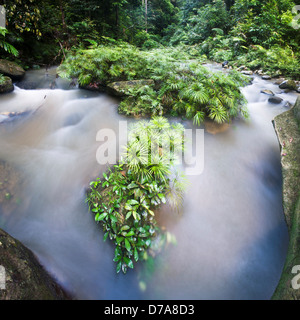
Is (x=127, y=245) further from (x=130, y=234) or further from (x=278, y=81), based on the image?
(x=278, y=81)

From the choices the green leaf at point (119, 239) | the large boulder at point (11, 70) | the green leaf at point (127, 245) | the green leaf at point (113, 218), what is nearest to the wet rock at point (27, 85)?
the large boulder at point (11, 70)

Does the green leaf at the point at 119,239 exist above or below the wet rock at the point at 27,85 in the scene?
above

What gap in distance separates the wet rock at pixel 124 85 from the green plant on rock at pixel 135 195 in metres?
2.41

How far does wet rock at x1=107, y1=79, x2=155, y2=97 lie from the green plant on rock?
2.41 metres

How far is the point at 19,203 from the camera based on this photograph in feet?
9.81

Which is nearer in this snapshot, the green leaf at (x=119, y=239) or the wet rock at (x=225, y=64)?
the green leaf at (x=119, y=239)

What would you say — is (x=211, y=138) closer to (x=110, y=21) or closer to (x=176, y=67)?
(x=176, y=67)

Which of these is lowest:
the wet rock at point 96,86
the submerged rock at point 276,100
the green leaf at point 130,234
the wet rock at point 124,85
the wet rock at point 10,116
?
the wet rock at point 10,116

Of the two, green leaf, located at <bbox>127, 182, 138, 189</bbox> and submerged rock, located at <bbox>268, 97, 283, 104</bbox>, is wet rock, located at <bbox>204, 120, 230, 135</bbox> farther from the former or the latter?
green leaf, located at <bbox>127, 182, 138, 189</bbox>

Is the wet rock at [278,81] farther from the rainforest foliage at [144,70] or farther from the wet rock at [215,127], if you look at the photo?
the wet rock at [215,127]

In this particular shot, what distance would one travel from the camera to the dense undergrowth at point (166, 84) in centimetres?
444

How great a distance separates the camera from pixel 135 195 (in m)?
2.68

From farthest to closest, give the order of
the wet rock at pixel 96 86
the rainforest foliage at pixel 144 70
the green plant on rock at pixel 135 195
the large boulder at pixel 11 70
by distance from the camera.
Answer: the wet rock at pixel 96 86 → the large boulder at pixel 11 70 → the rainforest foliage at pixel 144 70 → the green plant on rock at pixel 135 195

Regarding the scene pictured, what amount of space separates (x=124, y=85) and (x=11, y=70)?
13.0 feet
